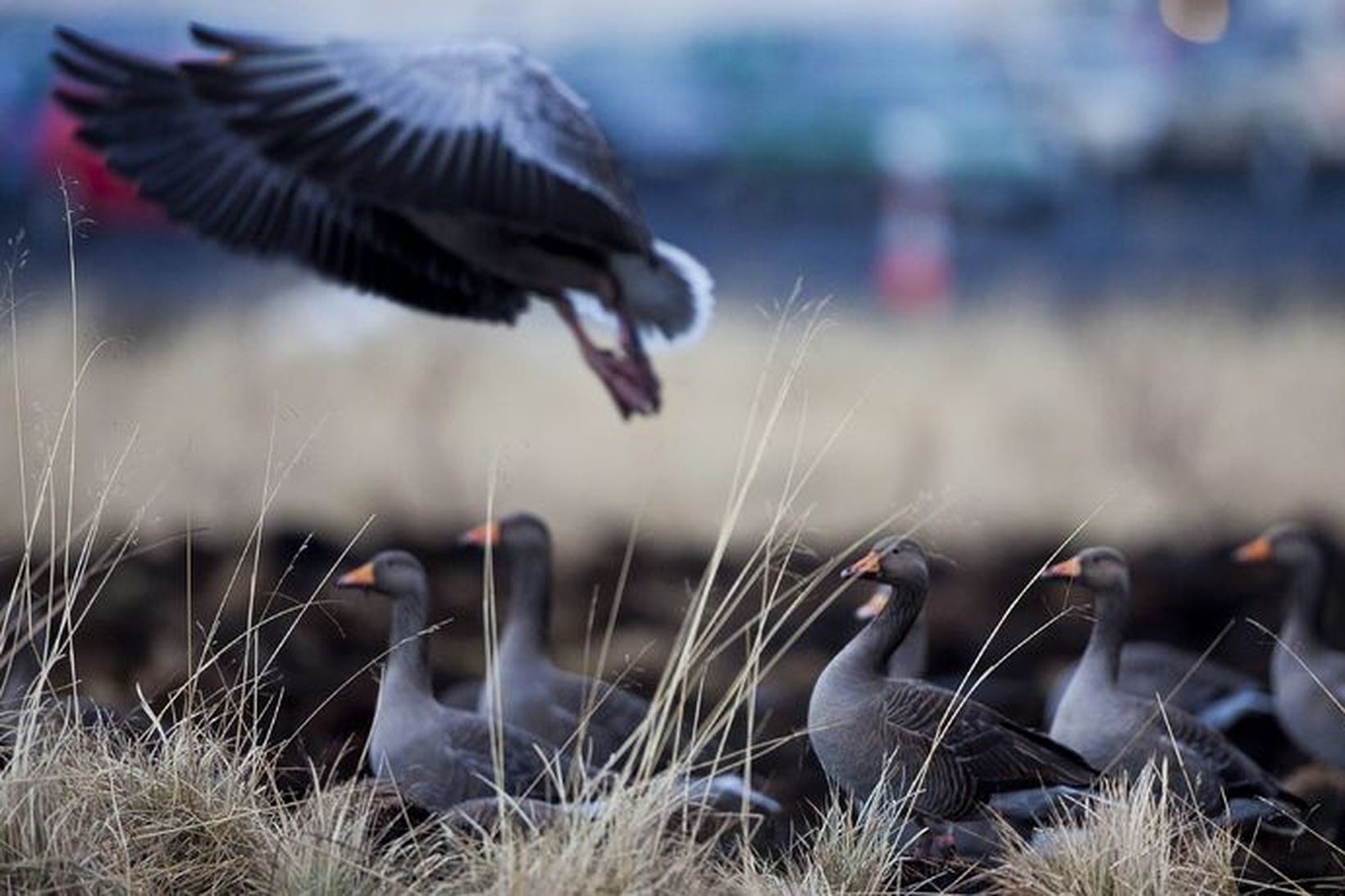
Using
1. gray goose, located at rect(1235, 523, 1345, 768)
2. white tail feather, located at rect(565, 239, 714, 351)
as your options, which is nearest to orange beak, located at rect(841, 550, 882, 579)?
gray goose, located at rect(1235, 523, 1345, 768)

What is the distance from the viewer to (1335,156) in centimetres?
1216

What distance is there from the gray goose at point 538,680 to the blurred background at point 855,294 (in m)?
3.49

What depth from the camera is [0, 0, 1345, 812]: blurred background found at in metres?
12.1

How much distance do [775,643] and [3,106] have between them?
15.4 feet

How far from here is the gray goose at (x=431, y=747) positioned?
6.87 meters

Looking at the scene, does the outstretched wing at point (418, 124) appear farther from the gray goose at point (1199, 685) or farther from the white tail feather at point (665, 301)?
the gray goose at point (1199, 685)

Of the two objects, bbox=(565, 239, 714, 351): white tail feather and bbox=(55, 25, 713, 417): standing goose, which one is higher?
bbox=(55, 25, 713, 417): standing goose

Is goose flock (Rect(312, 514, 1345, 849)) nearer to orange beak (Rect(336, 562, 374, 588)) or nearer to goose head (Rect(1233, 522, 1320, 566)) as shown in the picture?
orange beak (Rect(336, 562, 374, 588))

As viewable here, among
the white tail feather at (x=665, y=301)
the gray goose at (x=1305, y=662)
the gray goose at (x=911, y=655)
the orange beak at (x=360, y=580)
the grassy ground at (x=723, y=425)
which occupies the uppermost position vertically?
the white tail feather at (x=665, y=301)

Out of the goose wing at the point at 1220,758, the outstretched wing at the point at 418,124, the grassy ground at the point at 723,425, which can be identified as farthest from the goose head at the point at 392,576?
the grassy ground at the point at 723,425

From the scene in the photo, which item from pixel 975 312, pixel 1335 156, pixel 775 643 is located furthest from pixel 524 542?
pixel 1335 156

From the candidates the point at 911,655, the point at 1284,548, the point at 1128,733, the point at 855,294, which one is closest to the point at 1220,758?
the point at 1128,733

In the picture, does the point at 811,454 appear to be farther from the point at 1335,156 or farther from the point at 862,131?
the point at 1335,156

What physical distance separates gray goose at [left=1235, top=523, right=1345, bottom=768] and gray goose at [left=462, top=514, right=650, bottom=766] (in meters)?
2.09
